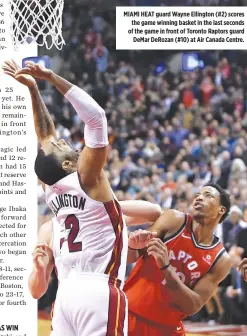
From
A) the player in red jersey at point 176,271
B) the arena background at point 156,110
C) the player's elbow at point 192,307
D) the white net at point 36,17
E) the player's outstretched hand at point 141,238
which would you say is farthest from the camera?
the arena background at point 156,110

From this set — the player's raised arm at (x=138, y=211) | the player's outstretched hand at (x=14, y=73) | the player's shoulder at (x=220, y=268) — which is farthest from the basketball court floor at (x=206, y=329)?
the player's outstretched hand at (x=14, y=73)

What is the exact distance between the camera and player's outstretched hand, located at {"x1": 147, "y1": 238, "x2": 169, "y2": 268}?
3836 millimetres

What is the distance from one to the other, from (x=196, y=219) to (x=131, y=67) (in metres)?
6.85

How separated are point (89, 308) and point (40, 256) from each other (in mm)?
446

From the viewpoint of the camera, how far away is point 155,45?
18.0 ft

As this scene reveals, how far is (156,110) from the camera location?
10.9 meters

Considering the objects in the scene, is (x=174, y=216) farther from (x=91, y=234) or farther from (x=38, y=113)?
(x=38, y=113)

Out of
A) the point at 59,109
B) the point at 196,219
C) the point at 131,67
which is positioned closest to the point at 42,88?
the point at 59,109

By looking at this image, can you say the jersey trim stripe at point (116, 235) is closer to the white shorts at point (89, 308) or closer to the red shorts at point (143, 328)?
the white shorts at point (89, 308)

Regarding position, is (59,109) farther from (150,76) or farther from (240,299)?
(240,299)

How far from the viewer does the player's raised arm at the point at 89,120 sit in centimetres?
331

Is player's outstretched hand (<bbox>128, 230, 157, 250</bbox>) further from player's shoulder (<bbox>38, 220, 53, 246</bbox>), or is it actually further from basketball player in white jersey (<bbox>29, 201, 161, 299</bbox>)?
player's shoulder (<bbox>38, 220, 53, 246</bbox>)

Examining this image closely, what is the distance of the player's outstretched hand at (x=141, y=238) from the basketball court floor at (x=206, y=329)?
10.2ft

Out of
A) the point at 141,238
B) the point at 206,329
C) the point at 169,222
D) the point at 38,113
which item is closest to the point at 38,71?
the point at 38,113
